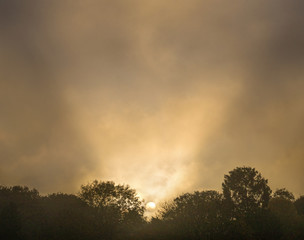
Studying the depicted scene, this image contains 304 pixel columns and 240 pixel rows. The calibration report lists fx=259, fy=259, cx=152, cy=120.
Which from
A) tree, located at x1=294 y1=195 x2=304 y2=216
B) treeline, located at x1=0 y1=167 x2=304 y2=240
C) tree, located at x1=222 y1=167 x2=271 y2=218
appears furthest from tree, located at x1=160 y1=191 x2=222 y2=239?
tree, located at x1=294 y1=195 x2=304 y2=216

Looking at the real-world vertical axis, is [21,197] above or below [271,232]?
above

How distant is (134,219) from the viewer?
56.1 meters

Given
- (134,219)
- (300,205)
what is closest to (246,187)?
(300,205)

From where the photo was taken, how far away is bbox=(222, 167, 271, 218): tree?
81.0 meters

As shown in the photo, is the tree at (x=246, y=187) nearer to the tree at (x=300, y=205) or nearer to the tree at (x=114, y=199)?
the tree at (x=300, y=205)

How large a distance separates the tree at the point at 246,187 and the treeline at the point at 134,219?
19326 millimetres

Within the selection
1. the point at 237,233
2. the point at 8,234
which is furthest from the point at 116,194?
the point at 237,233

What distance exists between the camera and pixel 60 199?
229 feet

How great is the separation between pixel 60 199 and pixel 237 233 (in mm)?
53181

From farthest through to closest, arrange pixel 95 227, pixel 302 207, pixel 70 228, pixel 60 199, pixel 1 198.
→ pixel 302 207 < pixel 60 199 < pixel 1 198 < pixel 95 227 < pixel 70 228

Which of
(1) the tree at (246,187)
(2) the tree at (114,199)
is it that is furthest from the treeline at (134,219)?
(1) the tree at (246,187)

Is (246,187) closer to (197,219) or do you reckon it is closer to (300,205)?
(300,205)

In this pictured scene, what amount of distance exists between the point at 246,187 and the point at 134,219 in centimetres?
4297

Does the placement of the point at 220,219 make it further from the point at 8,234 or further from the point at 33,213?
the point at 33,213
